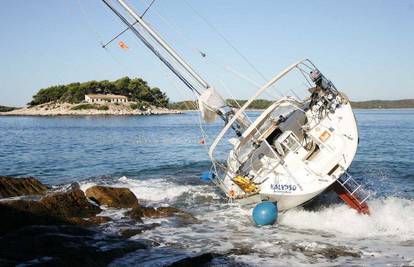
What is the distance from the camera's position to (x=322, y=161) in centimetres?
1544

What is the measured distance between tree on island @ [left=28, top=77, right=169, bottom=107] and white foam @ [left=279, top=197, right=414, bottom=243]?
150885mm

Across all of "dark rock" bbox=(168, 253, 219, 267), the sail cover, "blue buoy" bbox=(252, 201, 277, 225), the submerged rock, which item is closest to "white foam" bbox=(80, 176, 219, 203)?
the submerged rock

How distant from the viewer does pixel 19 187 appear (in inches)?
798

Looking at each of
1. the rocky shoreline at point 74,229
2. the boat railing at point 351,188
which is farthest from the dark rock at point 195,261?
the boat railing at point 351,188

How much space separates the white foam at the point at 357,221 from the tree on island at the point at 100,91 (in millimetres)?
150885

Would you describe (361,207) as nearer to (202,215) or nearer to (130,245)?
(202,215)

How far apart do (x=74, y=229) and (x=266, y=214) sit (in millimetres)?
6550

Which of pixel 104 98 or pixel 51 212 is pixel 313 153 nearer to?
pixel 51 212

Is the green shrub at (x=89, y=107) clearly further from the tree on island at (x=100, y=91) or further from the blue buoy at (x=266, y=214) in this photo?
the blue buoy at (x=266, y=214)

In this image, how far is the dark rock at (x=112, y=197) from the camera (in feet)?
59.8

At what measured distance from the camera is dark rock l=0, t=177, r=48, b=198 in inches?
773

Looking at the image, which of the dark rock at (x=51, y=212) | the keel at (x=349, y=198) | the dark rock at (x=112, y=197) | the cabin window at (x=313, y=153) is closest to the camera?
the dark rock at (x=51, y=212)

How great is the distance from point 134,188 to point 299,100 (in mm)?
10378

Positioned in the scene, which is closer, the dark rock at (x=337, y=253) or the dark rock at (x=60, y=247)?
the dark rock at (x=60, y=247)
